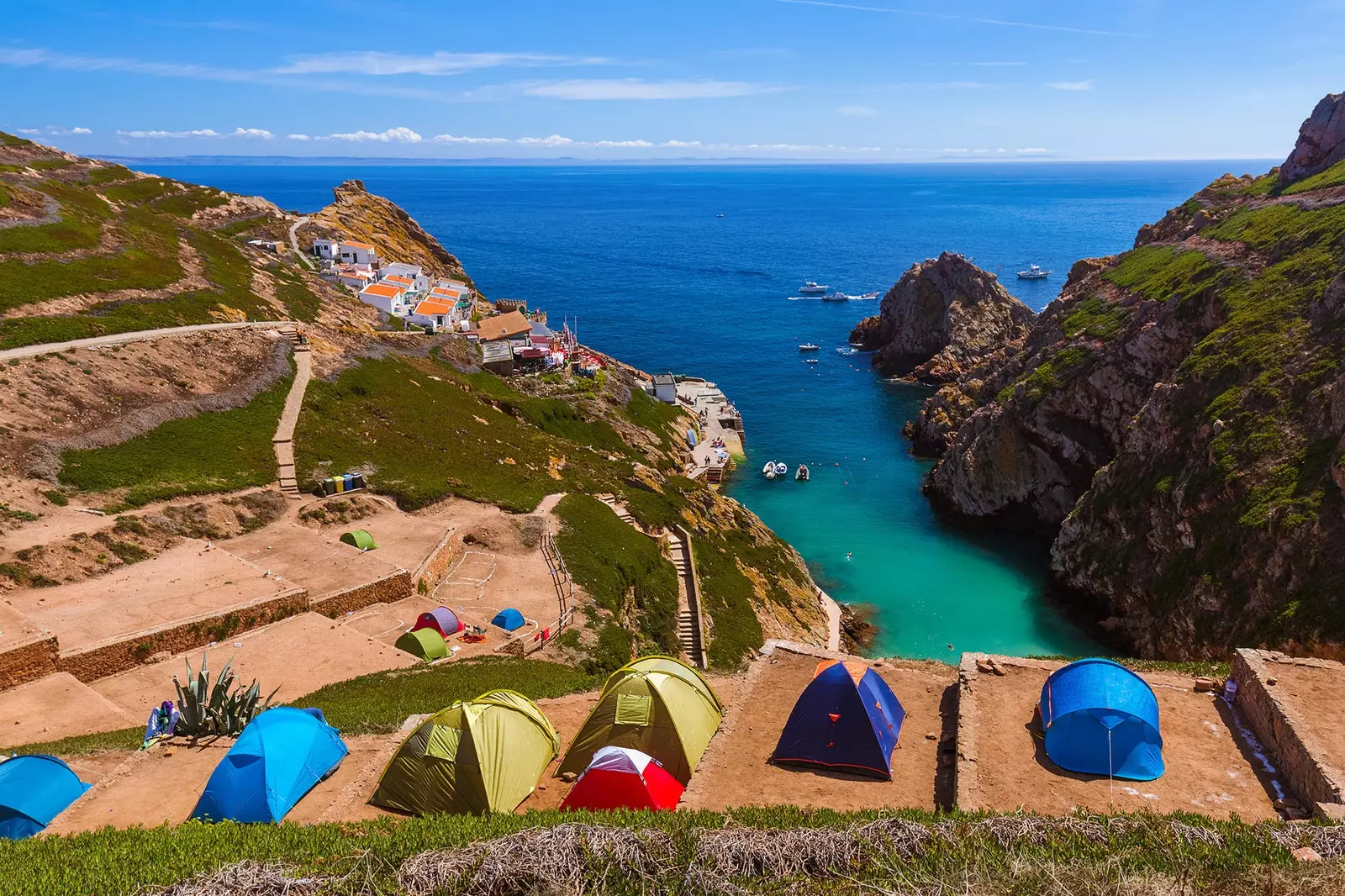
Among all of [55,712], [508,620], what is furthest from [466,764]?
[508,620]

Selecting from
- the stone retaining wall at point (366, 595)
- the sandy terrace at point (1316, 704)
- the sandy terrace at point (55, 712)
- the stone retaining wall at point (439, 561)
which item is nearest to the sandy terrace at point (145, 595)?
the stone retaining wall at point (366, 595)

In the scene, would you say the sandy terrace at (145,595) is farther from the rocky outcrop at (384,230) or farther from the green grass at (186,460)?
the rocky outcrop at (384,230)

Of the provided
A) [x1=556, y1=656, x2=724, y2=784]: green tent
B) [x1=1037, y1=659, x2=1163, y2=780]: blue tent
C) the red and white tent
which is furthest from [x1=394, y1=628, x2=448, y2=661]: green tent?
[x1=1037, y1=659, x2=1163, y2=780]: blue tent

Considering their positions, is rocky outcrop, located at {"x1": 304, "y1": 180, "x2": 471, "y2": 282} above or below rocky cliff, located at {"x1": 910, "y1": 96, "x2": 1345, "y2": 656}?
above

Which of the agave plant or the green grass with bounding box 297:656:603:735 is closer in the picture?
the agave plant

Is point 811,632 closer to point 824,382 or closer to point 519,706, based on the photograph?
point 519,706

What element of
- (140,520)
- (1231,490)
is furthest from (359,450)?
(1231,490)

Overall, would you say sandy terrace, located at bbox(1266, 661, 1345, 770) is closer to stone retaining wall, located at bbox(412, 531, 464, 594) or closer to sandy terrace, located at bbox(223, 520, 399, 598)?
stone retaining wall, located at bbox(412, 531, 464, 594)
